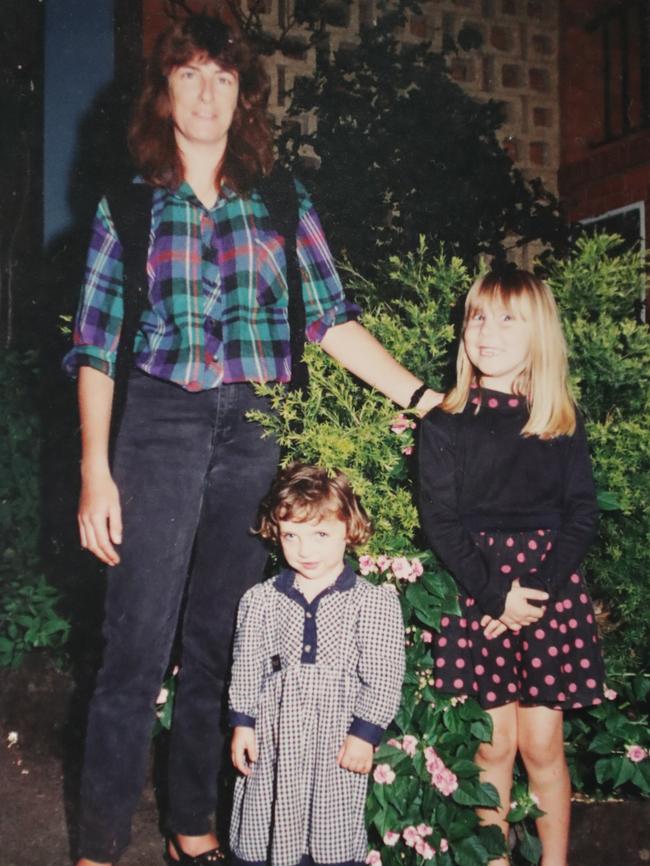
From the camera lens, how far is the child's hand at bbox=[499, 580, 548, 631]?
182 cm

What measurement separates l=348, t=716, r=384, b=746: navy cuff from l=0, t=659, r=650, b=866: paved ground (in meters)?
0.95

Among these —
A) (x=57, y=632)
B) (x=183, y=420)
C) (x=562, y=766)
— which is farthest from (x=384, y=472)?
(x=57, y=632)

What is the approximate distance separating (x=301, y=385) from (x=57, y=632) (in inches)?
77.2

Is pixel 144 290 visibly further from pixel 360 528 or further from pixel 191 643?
pixel 191 643

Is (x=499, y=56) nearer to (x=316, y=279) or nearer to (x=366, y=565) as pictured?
(x=316, y=279)

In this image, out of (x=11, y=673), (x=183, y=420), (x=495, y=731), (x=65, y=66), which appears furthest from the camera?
(x=65, y=66)

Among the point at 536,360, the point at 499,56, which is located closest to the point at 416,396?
the point at 536,360

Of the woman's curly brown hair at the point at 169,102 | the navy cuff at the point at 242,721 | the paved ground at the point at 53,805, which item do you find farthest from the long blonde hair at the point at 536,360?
the paved ground at the point at 53,805

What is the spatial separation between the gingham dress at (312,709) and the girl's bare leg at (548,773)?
1.43ft

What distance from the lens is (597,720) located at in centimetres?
238

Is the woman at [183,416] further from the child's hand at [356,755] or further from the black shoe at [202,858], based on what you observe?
the child's hand at [356,755]

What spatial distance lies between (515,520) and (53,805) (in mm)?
1788

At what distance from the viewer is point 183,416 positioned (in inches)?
70.7

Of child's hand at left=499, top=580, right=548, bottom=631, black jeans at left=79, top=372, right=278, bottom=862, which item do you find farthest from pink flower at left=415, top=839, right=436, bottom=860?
black jeans at left=79, top=372, right=278, bottom=862
